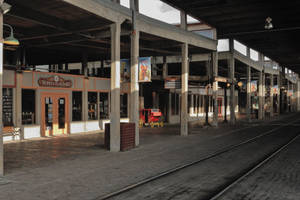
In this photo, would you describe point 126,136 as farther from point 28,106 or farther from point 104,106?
point 104,106

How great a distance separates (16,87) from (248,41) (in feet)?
83.0

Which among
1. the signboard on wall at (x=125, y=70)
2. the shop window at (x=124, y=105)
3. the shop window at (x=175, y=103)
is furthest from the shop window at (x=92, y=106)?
the shop window at (x=175, y=103)

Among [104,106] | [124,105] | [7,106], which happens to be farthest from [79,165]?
[124,105]

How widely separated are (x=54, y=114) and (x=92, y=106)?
3718mm

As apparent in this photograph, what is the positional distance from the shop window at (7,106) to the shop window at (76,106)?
4807mm

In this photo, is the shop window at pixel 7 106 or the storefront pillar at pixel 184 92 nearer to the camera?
the shop window at pixel 7 106

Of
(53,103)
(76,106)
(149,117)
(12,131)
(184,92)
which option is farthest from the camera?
(149,117)

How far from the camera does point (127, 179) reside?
28.8 feet

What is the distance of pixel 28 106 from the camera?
18000 millimetres

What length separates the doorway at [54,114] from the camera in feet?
62.3

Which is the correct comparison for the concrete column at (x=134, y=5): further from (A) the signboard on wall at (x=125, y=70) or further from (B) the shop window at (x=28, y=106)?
(B) the shop window at (x=28, y=106)

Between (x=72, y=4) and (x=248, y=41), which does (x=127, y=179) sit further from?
(x=248, y=41)

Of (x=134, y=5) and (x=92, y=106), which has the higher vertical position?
(x=134, y=5)

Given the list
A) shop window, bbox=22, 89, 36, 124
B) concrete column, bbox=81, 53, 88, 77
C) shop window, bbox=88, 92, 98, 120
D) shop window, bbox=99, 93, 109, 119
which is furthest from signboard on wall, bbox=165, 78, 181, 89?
shop window, bbox=22, 89, 36, 124
